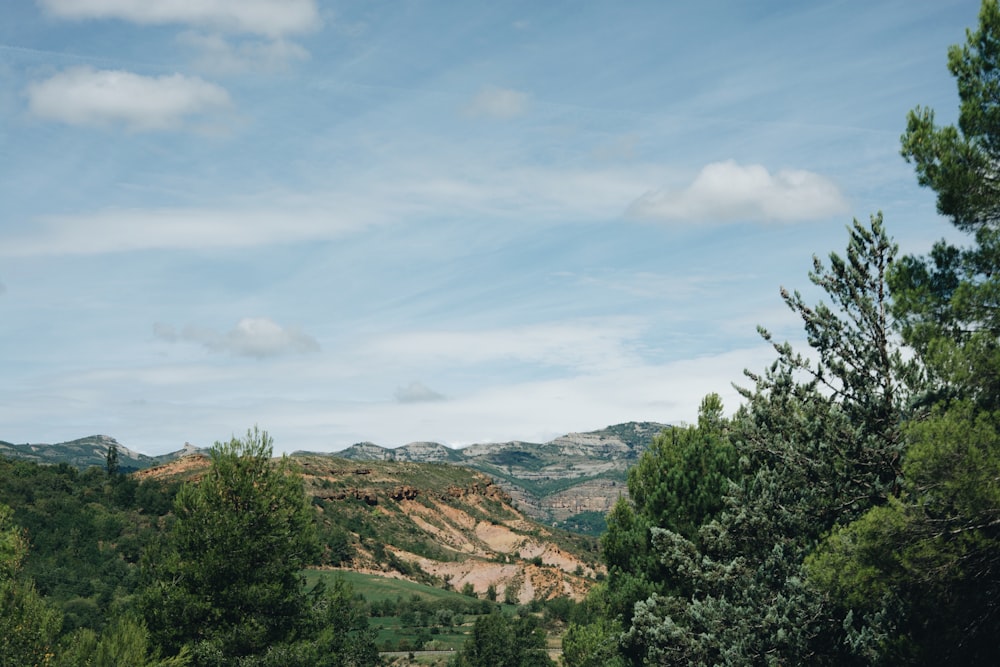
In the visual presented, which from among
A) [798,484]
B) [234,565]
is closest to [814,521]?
[798,484]

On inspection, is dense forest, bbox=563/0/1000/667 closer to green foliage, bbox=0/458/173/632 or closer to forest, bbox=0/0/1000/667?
forest, bbox=0/0/1000/667

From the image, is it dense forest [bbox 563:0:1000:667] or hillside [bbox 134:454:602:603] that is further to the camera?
hillside [bbox 134:454:602:603]

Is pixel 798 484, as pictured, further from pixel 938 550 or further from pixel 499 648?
pixel 499 648

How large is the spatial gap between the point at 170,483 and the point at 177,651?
125898 millimetres

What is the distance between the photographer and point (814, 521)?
19250 millimetres

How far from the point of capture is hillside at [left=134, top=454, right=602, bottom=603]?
460 feet

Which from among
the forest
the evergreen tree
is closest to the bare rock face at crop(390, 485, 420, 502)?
the forest

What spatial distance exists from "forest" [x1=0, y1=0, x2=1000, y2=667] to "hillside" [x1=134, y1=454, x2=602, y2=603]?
105091mm

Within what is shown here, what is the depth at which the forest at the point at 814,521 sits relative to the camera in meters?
15.4

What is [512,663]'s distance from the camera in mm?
71312

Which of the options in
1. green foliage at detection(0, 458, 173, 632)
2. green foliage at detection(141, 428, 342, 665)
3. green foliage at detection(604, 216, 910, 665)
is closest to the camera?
green foliage at detection(604, 216, 910, 665)

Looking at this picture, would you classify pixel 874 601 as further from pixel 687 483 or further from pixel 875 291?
pixel 687 483

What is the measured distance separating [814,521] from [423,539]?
6071 inches

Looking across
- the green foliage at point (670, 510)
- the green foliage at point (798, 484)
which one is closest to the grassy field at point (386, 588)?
the green foliage at point (670, 510)
